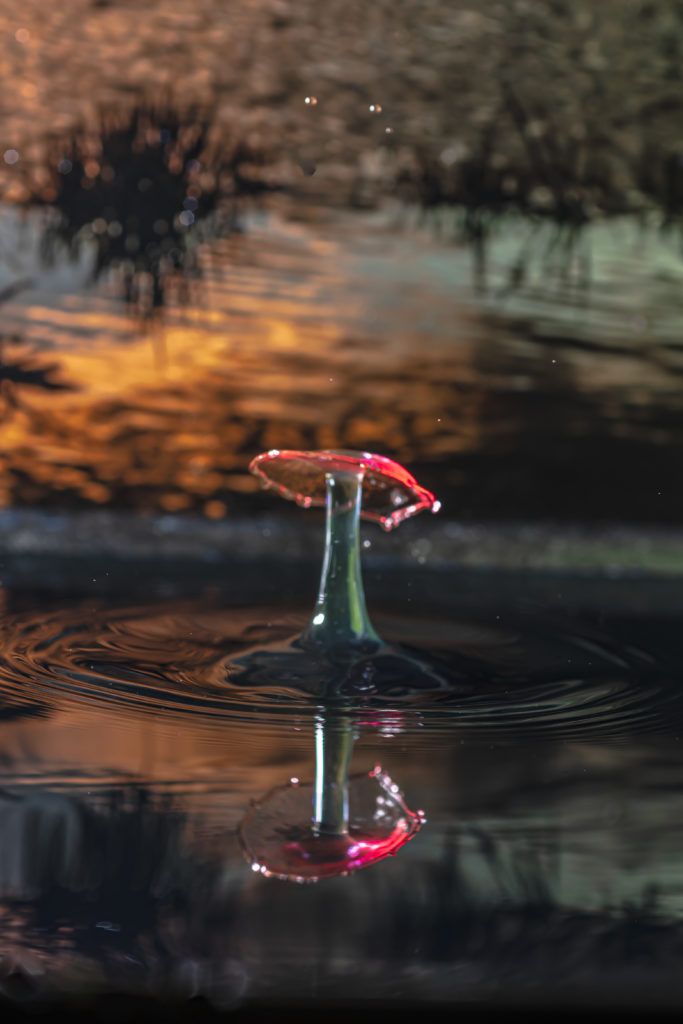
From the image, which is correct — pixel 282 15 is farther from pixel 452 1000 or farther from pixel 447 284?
pixel 452 1000

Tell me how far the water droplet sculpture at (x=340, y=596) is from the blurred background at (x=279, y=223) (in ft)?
1.52

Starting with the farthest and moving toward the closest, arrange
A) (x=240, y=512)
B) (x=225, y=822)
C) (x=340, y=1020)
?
(x=240, y=512) < (x=225, y=822) < (x=340, y=1020)

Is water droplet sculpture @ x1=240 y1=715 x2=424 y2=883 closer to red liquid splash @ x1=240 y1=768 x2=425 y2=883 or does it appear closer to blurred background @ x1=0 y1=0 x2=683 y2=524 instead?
red liquid splash @ x1=240 y1=768 x2=425 y2=883

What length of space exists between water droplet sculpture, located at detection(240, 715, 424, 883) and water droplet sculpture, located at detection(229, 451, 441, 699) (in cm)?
12

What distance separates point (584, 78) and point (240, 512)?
0.50m

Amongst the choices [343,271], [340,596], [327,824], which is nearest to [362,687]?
[340,596]

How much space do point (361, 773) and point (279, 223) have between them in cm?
75

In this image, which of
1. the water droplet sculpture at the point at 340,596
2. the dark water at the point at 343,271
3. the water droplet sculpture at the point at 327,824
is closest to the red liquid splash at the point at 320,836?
the water droplet sculpture at the point at 327,824

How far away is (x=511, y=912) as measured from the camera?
0.38 metres

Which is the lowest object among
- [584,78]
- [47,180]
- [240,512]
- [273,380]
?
[240,512]

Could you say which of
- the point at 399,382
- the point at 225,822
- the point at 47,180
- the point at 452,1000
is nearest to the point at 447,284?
the point at 399,382

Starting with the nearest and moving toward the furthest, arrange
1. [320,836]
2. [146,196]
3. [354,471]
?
1. [320,836]
2. [354,471]
3. [146,196]

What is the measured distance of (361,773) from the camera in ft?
1.69

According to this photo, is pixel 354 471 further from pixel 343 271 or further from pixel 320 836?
pixel 343 271
